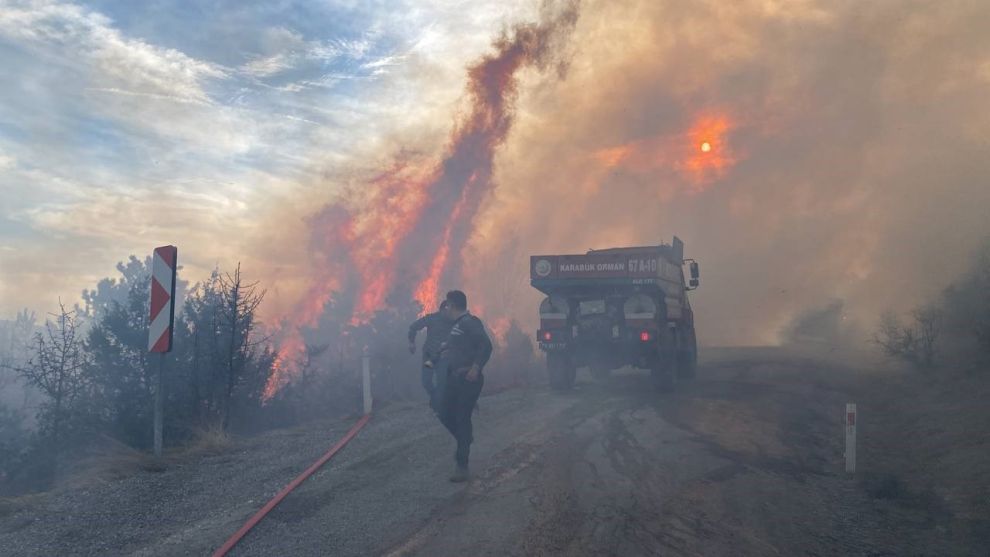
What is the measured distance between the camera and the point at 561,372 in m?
16.3

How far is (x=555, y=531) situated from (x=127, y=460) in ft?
17.1

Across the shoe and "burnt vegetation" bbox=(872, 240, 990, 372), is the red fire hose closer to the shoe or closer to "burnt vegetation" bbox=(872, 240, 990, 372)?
the shoe

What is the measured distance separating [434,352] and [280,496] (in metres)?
2.40

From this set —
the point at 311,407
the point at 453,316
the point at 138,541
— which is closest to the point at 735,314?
the point at 311,407

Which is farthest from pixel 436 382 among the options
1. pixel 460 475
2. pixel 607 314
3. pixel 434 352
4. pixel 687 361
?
pixel 687 361

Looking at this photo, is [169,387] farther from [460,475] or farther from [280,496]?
[460,475]

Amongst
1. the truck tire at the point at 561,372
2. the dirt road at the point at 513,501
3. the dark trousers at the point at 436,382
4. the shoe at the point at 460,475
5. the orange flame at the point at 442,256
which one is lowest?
the dirt road at the point at 513,501

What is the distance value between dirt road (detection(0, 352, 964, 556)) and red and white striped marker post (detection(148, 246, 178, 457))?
2.81 feet

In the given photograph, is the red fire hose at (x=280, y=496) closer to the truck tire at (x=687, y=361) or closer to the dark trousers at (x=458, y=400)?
the dark trousers at (x=458, y=400)

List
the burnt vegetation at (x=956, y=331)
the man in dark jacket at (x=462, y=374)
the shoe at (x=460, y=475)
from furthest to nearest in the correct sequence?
the burnt vegetation at (x=956, y=331), the man in dark jacket at (x=462, y=374), the shoe at (x=460, y=475)

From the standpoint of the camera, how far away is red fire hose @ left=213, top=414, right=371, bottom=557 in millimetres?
5337

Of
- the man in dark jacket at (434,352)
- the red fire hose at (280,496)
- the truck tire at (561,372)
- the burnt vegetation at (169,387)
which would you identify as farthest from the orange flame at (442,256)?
the man in dark jacket at (434,352)

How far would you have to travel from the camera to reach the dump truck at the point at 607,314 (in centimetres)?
1557

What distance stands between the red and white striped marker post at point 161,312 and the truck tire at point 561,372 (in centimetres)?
961
